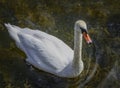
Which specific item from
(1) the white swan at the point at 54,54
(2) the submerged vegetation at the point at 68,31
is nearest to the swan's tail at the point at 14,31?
(2) the submerged vegetation at the point at 68,31

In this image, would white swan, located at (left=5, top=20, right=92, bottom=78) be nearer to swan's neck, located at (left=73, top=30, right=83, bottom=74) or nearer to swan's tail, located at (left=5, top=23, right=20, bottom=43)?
swan's neck, located at (left=73, top=30, right=83, bottom=74)

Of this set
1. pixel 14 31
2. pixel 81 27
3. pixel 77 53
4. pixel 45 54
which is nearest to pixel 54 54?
pixel 45 54

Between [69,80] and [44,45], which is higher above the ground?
[44,45]

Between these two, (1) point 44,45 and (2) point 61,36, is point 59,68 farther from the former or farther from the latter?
(2) point 61,36

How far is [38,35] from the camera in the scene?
25.8 feet

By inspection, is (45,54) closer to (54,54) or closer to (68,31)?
(54,54)

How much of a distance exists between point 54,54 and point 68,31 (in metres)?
1.31

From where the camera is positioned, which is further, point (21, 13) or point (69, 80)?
point (21, 13)

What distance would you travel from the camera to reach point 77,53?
7.29 meters

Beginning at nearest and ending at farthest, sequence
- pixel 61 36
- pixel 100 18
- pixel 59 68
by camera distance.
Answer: pixel 59 68 < pixel 61 36 < pixel 100 18

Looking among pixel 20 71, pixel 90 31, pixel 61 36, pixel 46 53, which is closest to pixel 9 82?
pixel 20 71

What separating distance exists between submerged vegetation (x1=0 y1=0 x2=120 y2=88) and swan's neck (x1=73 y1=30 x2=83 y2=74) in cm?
22

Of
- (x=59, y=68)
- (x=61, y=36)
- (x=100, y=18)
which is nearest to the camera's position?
(x=59, y=68)

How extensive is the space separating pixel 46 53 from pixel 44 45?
7.4 inches
